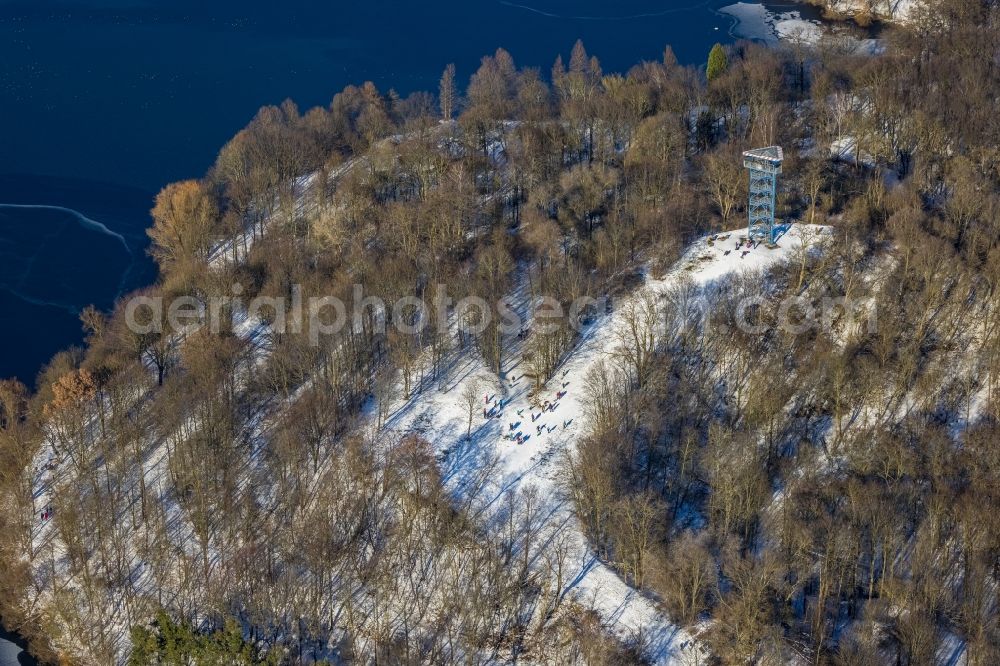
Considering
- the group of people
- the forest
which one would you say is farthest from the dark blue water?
the group of people

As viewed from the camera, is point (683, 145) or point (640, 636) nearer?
point (640, 636)

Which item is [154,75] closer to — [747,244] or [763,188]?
[747,244]

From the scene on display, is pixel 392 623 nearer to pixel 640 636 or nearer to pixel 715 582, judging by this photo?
pixel 640 636

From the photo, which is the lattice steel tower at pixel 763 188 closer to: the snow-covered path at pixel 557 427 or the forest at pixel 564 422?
the snow-covered path at pixel 557 427

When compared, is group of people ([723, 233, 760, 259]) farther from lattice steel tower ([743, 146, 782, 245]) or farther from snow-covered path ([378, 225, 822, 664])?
lattice steel tower ([743, 146, 782, 245])

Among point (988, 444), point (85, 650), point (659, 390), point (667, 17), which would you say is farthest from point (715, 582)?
point (667, 17)
